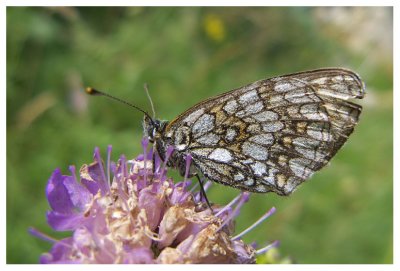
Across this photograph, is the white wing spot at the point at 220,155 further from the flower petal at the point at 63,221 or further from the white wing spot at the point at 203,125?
the flower petal at the point at 63,221

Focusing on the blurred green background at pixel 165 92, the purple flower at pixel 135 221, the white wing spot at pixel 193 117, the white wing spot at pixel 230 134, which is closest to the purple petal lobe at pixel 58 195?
the purple flower at pixel 135 221

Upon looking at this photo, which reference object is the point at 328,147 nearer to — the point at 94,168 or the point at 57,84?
the point at 94,168

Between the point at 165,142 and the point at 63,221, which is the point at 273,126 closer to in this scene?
the point at 165,142

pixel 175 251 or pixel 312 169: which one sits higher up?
pixel 312 169

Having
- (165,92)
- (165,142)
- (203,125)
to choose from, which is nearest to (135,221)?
(165,142)

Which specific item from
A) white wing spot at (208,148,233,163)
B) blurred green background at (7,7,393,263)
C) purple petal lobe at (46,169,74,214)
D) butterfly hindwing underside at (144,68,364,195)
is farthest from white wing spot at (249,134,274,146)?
blurred green background at (7,7,393,263)

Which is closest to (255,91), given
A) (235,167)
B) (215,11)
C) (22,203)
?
(235,167)
